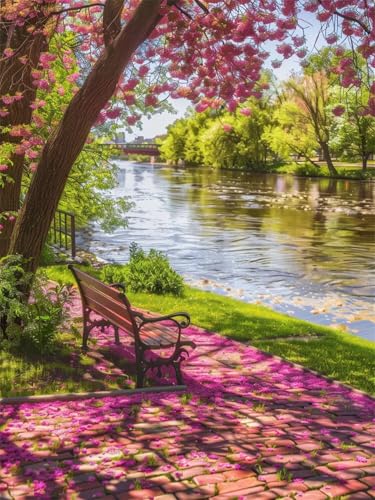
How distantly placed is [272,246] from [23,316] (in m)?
15.7

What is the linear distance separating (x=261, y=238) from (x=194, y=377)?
17450 millimetres

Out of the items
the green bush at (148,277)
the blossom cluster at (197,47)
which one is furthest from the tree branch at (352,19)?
the green bush at (148,277)

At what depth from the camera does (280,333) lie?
1066 centimetres

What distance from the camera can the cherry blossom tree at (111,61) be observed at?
26.1ft

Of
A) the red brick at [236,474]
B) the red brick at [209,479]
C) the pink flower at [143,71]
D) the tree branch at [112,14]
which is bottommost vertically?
the red brick at [236,474]

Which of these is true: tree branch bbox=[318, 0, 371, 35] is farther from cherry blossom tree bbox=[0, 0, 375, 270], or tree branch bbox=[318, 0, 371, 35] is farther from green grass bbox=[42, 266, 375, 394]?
green grass bbox=[42, 266, 375, 394]

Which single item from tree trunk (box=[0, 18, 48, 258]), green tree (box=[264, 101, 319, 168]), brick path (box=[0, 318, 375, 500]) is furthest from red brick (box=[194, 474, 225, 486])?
green tree (box=[264, 101, 319, 168])

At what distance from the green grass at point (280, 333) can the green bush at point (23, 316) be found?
3.06 metres

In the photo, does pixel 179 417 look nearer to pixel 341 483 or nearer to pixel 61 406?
pixel 61 406

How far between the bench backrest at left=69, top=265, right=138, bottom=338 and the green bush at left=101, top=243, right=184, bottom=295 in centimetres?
458

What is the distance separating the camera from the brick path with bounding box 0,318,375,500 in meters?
4.85

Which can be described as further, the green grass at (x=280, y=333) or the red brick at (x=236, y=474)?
the green grass at (x=280, y=333)

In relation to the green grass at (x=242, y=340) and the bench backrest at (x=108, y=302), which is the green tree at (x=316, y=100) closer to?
the green grass at (x=242, y=340)

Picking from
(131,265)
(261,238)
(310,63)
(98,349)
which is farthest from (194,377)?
(261,238)
